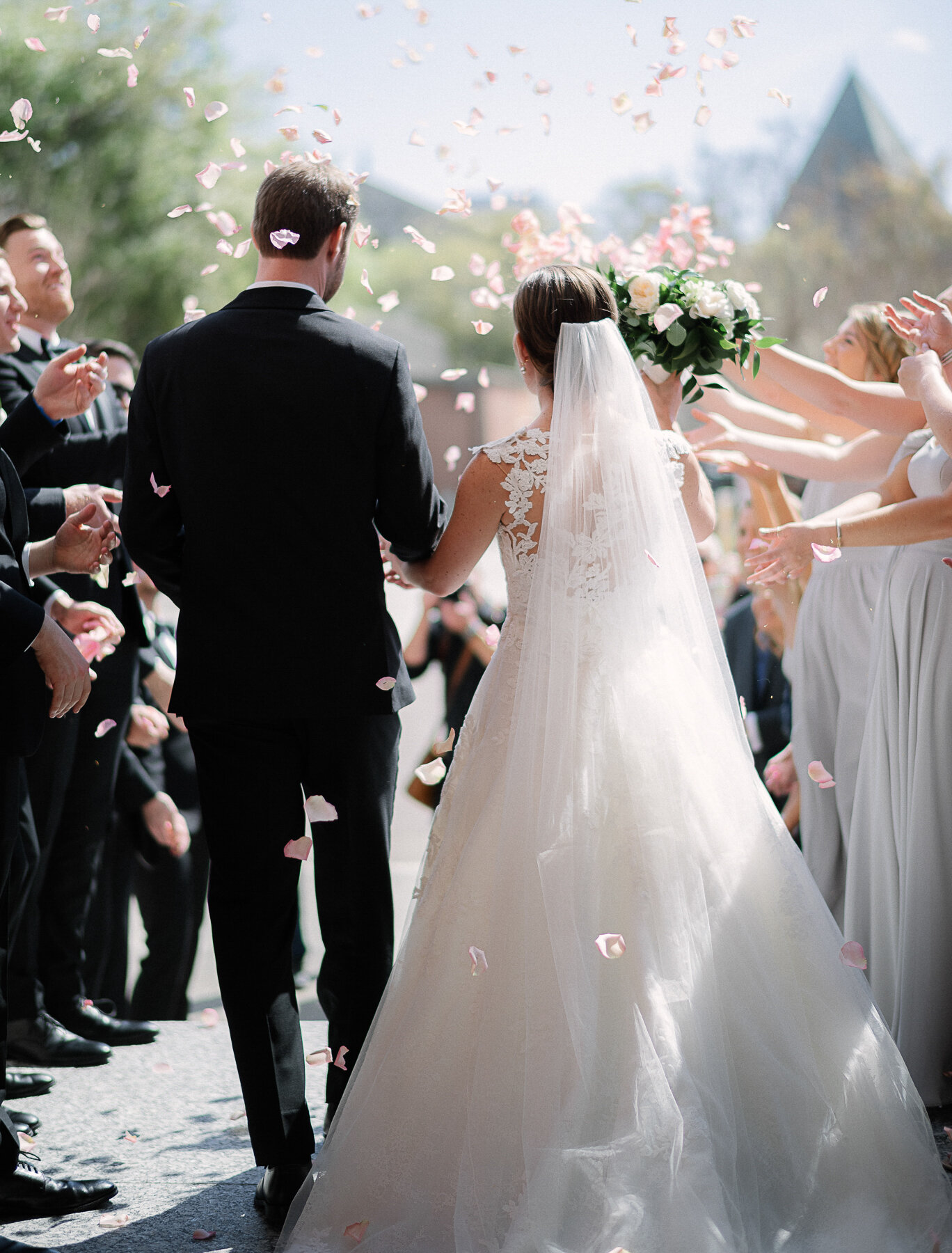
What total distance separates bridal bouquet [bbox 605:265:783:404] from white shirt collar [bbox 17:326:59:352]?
1716mm

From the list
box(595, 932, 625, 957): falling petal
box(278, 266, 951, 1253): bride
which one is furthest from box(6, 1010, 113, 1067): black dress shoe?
box(595, 932, 625, 957): falling petal

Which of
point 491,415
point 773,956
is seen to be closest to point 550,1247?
point 773,956

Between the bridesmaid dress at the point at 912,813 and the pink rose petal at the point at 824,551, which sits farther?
the pink rose petal at the point at 824,551

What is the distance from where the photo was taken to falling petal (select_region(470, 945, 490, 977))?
2.04 meters

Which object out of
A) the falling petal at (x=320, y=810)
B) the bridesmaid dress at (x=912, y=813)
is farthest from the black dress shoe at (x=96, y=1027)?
the bridesmaid dress at (x=912, y=813)

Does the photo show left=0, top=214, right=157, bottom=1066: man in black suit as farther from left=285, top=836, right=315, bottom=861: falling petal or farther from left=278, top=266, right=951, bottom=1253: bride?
left=278, top=266, right=951, bottom=1253: bride

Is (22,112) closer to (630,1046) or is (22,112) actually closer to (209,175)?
(209,175)

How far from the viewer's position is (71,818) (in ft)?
10.7

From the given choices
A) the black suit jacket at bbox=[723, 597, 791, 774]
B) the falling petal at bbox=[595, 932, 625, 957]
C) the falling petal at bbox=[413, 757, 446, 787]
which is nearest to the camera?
the falling petal at bbox=[595, 932, 625, 957]

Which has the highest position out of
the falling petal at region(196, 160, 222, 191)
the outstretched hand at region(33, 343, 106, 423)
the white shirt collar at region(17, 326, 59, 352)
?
the falling petal at region(196, 160, 222, 191)

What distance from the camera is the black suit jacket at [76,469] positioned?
9.59 ft

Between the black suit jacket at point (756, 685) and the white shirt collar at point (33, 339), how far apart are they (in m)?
2.90

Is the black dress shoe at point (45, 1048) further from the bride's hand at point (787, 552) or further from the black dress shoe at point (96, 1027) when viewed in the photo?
the bride's hand at point (787, 552)

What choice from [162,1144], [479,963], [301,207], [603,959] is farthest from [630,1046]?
[301,207]
